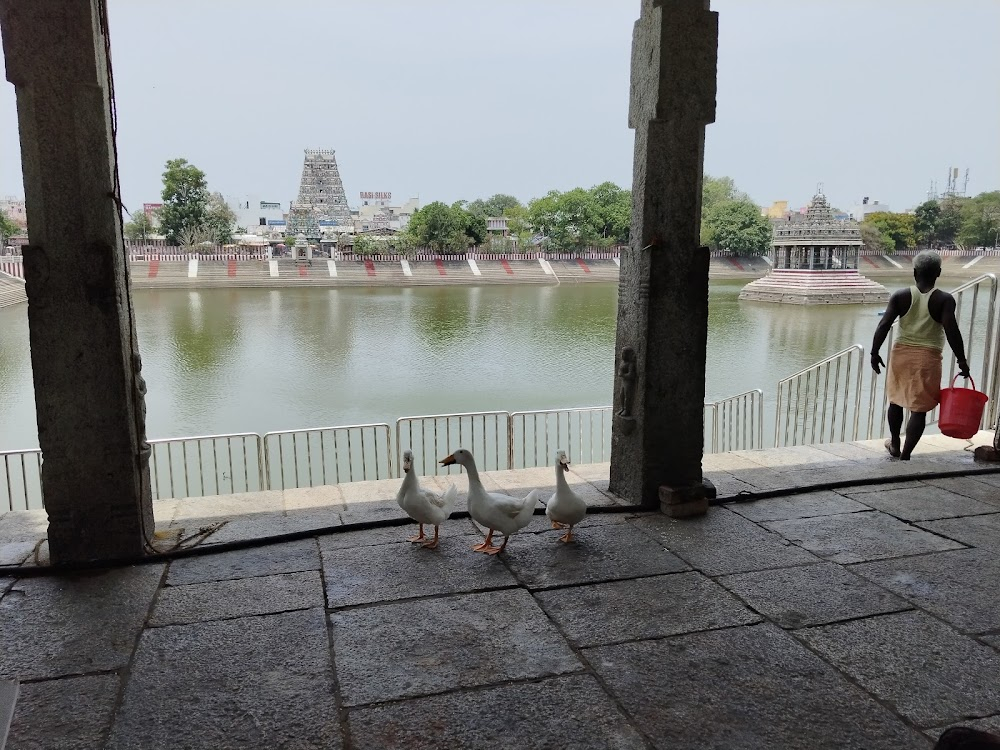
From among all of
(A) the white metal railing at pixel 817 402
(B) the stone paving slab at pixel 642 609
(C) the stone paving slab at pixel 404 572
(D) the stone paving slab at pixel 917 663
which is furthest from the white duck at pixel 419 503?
(A) the white metal railing at pixel 817 402

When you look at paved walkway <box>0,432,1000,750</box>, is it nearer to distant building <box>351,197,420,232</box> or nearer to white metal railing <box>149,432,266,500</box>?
white metal railing <box>149,432,266,500</box>

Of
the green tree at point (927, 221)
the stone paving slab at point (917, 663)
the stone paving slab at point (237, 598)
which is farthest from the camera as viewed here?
the green tree at point (927, 221)

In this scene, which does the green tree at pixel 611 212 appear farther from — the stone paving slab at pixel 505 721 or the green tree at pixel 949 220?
the stone paving slab at pixel 505 721

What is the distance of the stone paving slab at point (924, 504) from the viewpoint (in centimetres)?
312

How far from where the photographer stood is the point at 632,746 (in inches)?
63.4

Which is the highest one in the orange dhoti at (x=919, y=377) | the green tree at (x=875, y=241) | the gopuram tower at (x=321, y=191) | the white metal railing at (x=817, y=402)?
the gopuram tower at (x=321, y=191)

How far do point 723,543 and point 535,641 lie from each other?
107cm

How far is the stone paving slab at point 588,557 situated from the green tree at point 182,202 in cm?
3991

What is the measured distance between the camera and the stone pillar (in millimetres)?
2324

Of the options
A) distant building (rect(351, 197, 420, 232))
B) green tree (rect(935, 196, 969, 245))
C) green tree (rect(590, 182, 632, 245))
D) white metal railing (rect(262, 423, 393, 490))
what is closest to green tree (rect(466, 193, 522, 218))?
distant building (rect(351, 197, 420, 232))

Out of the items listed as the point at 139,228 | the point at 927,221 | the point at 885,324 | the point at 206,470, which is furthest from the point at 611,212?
the point at 885,324

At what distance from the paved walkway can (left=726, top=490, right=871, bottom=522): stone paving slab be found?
0.40 feet

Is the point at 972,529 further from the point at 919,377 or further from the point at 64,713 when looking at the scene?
the point at 64,713

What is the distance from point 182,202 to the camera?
127 ft
